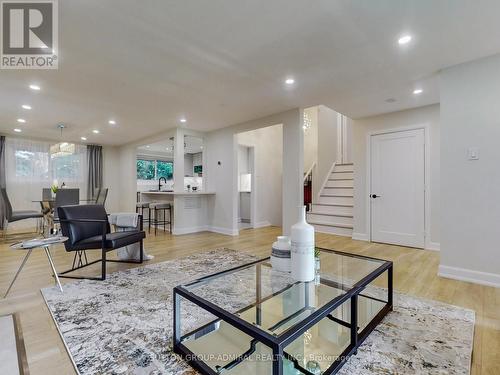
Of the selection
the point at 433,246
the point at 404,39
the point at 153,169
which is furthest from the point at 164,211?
the point at 404,39

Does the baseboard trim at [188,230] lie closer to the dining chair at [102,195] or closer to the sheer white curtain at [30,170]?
the dining chair at [102,195]

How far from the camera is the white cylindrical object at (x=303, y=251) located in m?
1.66

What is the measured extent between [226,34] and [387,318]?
274 centimetres

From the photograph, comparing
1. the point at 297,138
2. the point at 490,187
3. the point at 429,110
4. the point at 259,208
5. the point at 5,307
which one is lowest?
the point at 5,307

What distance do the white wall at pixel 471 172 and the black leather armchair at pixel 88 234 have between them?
3749 millimetres

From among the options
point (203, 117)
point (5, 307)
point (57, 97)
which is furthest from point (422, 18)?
point (57, 97)

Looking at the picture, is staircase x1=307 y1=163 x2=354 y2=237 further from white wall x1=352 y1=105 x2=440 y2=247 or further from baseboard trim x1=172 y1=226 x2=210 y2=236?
baseboard trim x1=172 y1=226 x2=210 y2=236

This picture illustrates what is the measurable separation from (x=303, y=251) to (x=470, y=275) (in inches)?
93.6

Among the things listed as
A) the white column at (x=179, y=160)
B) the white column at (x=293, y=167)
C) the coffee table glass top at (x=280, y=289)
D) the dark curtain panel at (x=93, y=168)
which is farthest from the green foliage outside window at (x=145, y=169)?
the coffee table glass top at (x=280, y=289)

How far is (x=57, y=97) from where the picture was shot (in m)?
3.86

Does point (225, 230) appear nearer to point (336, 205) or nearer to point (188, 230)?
point (188, 230)

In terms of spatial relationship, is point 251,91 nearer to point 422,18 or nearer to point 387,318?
point 422,18

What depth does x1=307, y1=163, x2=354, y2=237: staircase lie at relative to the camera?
541cm

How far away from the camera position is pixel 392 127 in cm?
454
